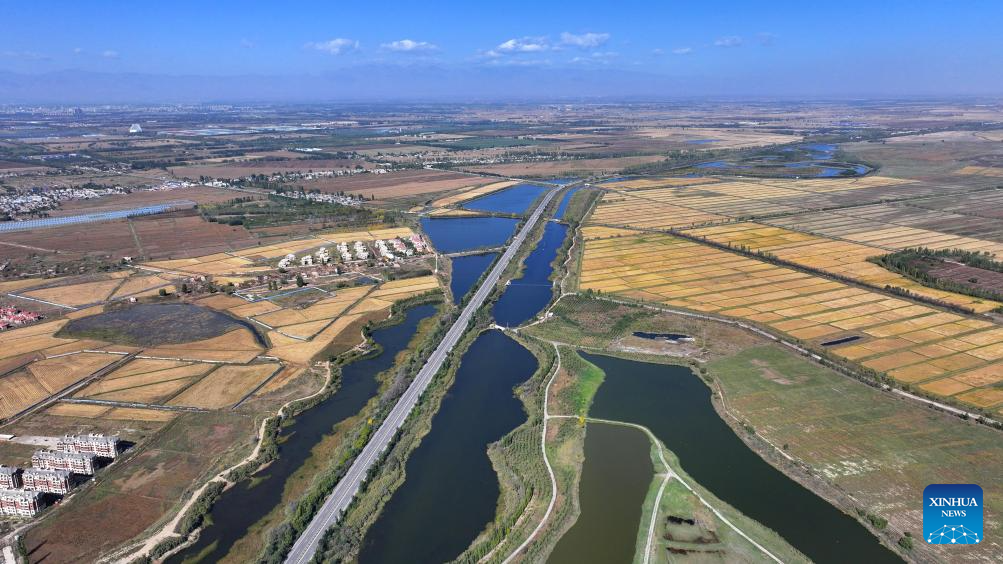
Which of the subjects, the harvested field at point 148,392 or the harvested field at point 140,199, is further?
the harvested field at point 140,199

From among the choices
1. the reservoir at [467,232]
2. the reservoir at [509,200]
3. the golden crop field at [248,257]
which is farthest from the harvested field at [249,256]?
the reservoir at [509,200]

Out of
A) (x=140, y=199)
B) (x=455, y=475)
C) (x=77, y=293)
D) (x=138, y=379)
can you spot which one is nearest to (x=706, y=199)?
(x=455, y=475)

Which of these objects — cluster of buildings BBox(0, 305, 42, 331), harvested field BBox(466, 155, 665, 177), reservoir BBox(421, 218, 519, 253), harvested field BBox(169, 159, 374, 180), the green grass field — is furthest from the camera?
harvested field BBox(169, 159, 374, 180)

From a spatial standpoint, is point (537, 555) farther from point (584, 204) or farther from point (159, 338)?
point (584, 204)

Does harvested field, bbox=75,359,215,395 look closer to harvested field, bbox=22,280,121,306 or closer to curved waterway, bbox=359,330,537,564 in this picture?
curved waterway, bbox=359,330,537,564

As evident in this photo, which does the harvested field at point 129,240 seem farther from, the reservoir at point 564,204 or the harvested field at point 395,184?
the reservoir at point 564,204

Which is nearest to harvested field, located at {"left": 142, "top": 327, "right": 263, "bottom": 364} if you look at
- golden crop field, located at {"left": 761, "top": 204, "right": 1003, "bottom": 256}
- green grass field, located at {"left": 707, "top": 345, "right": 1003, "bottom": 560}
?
green grass field, located at {"left": 707, "top": 345, "right": 1003, "bottom": 560}

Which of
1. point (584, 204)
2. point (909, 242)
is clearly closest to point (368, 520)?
point (909, 242)
